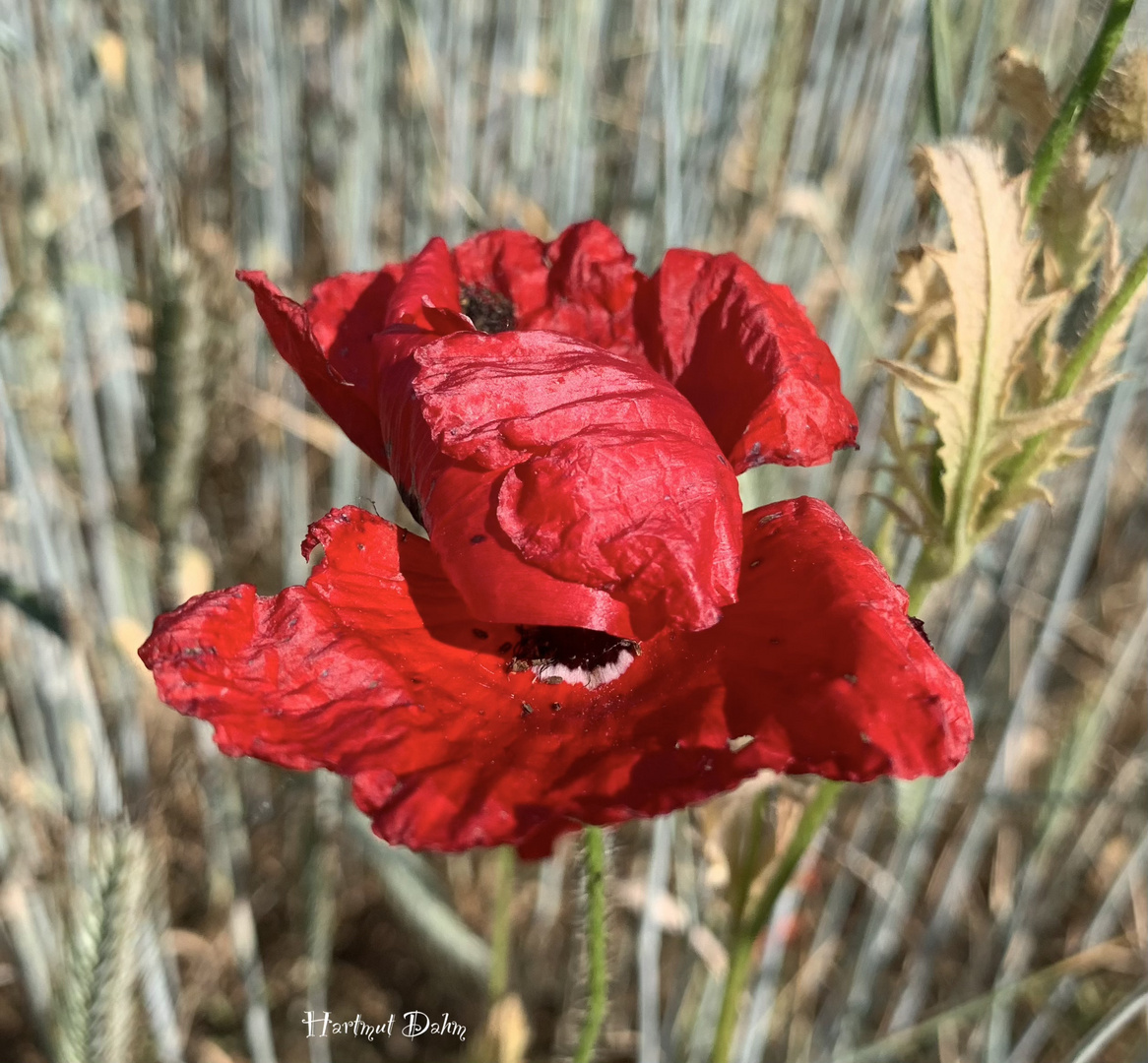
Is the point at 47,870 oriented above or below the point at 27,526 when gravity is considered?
below

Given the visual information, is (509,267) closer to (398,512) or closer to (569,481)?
(569,481)

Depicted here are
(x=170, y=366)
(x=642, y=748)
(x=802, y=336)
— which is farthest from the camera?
(x=170, y=366)

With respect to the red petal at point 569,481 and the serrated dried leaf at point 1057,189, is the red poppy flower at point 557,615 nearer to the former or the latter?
the red petal at point 569,481

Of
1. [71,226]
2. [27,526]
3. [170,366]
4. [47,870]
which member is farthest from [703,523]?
Answer: [47,870]

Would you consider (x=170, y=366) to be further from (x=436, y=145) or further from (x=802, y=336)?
(x=802, y=336)

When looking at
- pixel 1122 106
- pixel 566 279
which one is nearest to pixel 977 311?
pixel 1122 106
